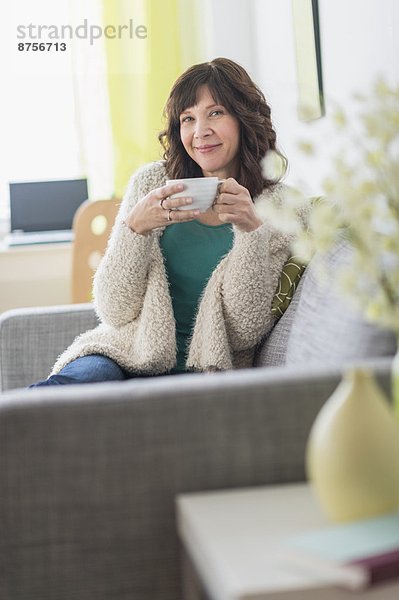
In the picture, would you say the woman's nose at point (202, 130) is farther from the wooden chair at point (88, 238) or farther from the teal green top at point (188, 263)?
the wooden chair at point (88, 238)

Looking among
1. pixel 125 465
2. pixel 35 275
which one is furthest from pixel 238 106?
pixel 35 275

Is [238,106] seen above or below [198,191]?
above

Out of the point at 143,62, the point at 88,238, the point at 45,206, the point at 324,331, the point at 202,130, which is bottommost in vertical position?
the point at 324,331

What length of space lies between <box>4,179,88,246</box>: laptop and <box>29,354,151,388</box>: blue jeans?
69.1 inches

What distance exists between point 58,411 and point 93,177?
9.15 ft

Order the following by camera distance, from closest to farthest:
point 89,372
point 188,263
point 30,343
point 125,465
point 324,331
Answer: point 125,465 < point 324,331 < point 89,372 < point 188,263 < point 30,343

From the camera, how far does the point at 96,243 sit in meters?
3.27

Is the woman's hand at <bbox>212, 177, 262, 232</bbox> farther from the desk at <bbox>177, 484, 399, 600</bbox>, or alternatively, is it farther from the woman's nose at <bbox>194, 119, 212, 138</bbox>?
the desk at <bbox>177, 484, 399, 600</bbox>

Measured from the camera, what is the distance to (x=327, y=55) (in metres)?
2.58

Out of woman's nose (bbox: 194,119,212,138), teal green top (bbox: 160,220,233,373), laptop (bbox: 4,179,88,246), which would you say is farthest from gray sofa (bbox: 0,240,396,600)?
laptop (bbox: 4,179,88,246)

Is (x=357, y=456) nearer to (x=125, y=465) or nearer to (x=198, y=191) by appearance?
(x=125, y=465)

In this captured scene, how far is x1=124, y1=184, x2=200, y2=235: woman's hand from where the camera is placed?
186cm

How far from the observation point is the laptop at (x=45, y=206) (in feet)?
12.4

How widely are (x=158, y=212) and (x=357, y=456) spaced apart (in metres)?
0.99
